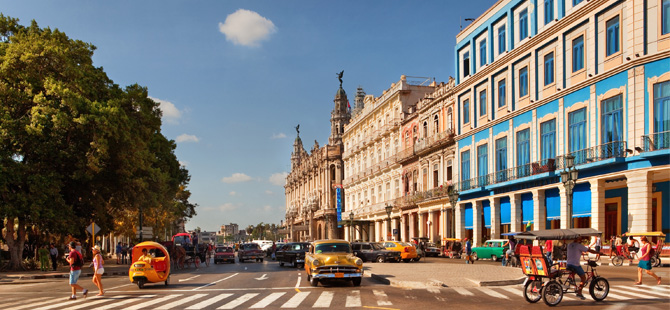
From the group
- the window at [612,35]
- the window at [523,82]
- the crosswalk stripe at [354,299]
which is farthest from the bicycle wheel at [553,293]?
the window at [523,82]

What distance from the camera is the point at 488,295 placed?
1784cm

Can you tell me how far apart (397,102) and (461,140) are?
1576 cm

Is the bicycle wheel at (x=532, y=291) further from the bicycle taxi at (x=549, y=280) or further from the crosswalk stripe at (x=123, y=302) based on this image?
the crosswalk stripe at (x=123, y=302)

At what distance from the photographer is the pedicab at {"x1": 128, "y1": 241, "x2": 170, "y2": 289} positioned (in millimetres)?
22359

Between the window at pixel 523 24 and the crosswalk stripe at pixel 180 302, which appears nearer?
the crosswalk stripe at pixel 180 302

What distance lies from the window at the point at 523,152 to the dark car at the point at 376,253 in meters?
10.3

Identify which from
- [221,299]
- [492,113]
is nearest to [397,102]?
[492,113]

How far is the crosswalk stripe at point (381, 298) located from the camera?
16031mm

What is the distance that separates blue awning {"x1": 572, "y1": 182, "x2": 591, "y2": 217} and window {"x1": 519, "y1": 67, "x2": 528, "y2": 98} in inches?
335

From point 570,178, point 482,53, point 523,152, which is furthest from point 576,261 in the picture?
point 482,53

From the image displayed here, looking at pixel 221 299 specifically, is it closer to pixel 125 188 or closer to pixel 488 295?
pixel 488 295

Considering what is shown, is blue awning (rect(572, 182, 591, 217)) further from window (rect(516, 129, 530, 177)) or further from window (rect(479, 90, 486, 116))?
window (rect(479, 90, 486, 116))

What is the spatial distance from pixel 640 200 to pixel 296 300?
20.7 meters

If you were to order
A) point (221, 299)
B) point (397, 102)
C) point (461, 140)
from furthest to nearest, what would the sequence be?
point (397, 102) → point (461, 140) → point (221, 299)
